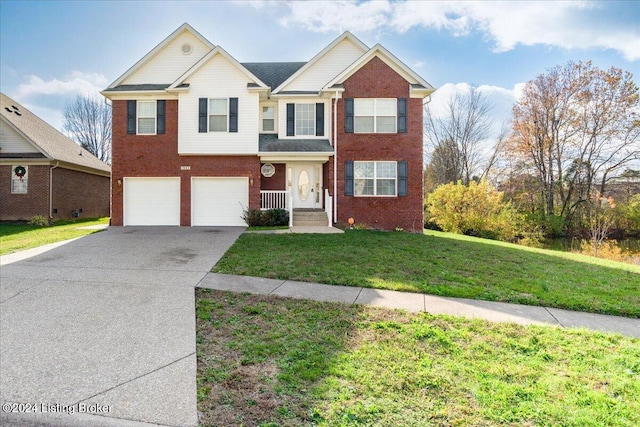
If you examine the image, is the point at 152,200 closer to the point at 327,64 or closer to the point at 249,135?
the point at 249,135

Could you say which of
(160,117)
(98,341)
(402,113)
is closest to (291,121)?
(402,113)

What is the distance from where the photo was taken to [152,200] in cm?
1567

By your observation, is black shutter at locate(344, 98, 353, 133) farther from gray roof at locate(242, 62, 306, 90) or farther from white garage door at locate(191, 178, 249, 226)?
white garage door at locate(191, 178, 249, 226)

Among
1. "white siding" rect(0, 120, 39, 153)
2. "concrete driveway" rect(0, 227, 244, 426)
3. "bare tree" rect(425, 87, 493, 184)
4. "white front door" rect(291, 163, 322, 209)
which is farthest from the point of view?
"bare tree" rect(425, 87, 493, 184)

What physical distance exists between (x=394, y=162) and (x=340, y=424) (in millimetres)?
13335

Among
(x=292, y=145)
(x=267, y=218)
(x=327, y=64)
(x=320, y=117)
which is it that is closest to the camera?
(x=267, y=218)

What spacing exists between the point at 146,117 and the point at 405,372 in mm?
15975

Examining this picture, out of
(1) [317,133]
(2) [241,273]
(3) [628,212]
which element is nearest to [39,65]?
(1) [317,133]

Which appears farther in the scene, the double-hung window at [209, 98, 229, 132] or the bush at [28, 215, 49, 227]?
the bush at [28, 215, 49, 227]

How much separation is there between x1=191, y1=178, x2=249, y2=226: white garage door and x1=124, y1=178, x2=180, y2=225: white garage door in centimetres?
98

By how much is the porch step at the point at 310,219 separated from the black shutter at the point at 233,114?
451cm

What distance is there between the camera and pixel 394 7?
1213 centimetres

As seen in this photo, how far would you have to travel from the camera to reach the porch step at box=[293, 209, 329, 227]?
15195 mm

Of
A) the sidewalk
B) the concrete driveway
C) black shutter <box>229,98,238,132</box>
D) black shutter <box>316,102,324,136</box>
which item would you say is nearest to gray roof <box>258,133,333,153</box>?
black shutter <box>316,102,324,136</box>
